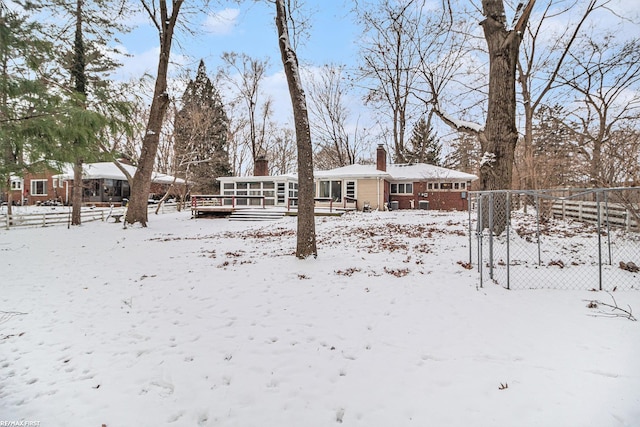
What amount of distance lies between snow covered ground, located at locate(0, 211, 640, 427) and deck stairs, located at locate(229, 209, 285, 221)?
12.3m

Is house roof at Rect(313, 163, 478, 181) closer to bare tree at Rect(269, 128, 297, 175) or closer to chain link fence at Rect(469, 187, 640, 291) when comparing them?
bare tree at Rect(269, 128, 297, 175)

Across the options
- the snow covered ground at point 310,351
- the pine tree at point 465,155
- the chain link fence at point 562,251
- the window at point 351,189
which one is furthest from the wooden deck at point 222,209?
the snow covered ground at point 310,351

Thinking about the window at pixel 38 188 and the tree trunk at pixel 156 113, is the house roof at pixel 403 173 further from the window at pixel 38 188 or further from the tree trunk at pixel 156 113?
the window at pixel 38 188

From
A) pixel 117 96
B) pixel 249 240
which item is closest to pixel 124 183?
pixel 249 240

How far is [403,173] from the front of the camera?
972 inches

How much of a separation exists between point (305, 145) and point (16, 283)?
18.8ft

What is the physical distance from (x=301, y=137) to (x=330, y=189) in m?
16.1

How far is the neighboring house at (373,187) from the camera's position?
2188 cm

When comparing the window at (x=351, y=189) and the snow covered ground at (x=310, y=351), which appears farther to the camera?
the window at (x=351, y=189)

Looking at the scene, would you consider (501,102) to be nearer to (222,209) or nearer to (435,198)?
(222,209)

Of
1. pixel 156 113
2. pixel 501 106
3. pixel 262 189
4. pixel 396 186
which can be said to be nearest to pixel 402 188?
pixel 396 186

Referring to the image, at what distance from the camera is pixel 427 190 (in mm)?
24344

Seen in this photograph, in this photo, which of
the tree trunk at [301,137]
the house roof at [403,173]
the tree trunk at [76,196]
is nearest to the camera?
the tree trunk at [301,137]

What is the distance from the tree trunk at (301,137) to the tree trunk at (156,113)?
27.0 feet
